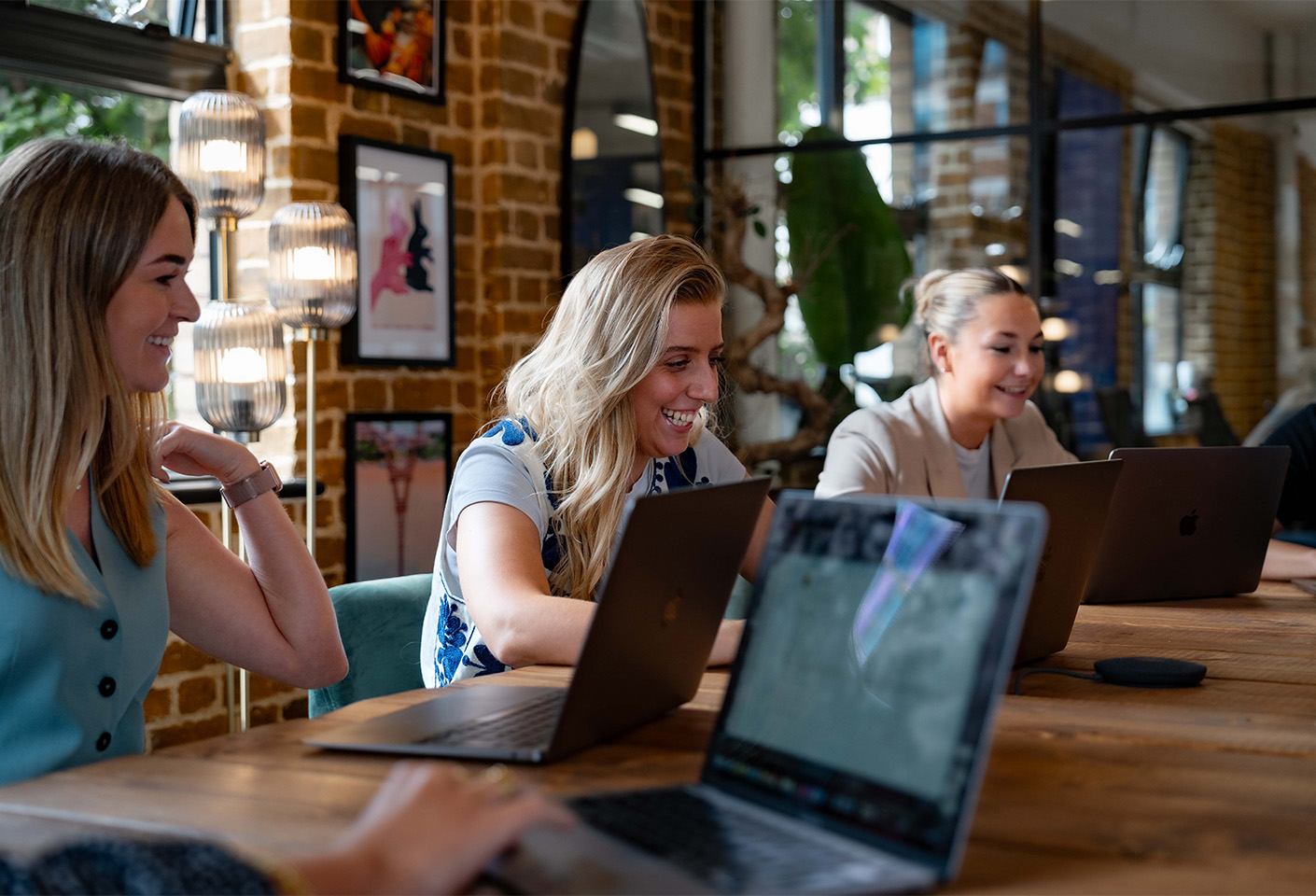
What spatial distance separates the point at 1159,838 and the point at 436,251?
3527 mm

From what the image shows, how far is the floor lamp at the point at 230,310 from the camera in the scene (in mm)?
2980

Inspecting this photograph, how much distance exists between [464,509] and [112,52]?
2.31 meters

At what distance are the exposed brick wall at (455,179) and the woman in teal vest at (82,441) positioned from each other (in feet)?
5.93

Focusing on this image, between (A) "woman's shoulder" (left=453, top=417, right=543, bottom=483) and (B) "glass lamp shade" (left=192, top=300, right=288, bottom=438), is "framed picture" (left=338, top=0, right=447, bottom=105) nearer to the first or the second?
(B) "glass lamp shade" (left=192, top=300, right=288, bottom=438)

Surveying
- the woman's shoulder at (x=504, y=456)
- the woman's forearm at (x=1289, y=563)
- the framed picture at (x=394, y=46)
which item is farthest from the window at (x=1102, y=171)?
the woman's shoulder at (x=504, y=456)

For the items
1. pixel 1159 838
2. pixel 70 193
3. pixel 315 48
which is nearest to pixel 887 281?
pixel 315 48

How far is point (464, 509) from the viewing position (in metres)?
1.85

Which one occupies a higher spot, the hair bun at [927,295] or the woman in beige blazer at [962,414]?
the hair bun at [927,295]

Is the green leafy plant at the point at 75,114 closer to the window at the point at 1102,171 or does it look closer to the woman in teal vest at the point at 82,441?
the woman in teal vest at the point at 82,441

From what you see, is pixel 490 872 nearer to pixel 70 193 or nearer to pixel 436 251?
pixel 70 193

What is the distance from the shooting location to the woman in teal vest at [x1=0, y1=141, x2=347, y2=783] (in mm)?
1438

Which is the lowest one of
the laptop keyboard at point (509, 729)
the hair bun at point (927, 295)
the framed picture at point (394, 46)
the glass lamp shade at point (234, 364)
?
the laptop keyboard at point (509, 729)

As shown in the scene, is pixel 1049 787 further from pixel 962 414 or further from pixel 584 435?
pixel 962 414

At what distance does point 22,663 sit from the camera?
1.43 meters
